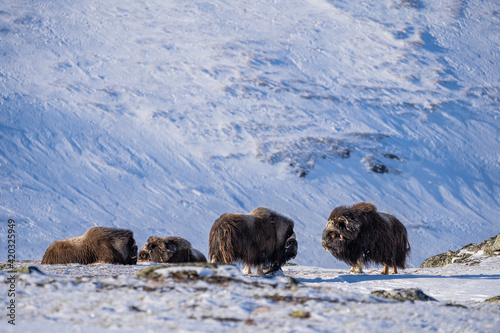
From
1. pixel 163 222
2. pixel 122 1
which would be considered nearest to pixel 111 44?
pixel 122 1

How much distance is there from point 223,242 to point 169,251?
10.2ft

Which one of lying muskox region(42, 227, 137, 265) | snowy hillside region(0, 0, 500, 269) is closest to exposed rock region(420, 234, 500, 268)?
lying muskox region(42, 227, 137, 265)

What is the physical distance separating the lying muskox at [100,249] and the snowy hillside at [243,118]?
16.2 m

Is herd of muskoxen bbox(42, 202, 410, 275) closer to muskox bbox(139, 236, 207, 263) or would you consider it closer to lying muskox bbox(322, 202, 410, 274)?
lying muskox bbox(322, 202, 410, 274)

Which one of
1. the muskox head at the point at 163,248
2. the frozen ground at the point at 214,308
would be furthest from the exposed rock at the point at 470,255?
the frozen ground at the point at 214,308

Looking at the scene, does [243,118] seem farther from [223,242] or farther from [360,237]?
[223,242]

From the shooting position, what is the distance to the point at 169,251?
479 inches

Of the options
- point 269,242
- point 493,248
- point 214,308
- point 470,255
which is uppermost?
point 214,308

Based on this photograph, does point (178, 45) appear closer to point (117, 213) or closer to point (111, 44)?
point (111, 44)

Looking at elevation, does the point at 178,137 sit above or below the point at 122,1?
below

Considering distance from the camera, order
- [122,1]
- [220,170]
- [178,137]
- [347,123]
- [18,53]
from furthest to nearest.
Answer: [122,1] < [18,53] < [347,123] < [178,137] < [220,170]

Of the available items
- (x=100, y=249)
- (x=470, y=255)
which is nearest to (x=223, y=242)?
(x=100, y=249)

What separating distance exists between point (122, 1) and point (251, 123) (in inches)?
973

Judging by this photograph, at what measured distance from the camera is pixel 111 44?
163 feet
